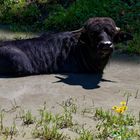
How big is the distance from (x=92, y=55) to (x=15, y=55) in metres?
1.21

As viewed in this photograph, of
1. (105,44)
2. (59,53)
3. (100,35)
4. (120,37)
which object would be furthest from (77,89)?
(120,37)

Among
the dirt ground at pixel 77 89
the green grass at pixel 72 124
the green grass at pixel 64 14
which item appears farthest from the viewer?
the green grass at pixel 64 14

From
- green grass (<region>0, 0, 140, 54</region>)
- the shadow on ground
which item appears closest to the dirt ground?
the shadow on ground

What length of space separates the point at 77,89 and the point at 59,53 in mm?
1085

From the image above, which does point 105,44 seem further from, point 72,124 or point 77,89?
point 72,124

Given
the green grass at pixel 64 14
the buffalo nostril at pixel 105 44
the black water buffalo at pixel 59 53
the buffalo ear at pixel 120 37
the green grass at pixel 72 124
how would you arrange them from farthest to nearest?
1. the green grass at pixel 64 14
2. the buffalo ear at pixel 120 37
3. the black water buffalo at pixel 59 53
4. the buffalo nostril at pixel 105 44
5. the green grass at pixel 72 124

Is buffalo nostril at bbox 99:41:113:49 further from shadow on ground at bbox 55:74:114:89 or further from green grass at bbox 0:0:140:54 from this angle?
green grass at bbox 0:0:140:54

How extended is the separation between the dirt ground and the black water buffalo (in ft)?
0.58

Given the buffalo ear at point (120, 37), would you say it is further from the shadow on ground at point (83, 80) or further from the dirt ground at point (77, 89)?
the shadow on ground at point (83, 80)

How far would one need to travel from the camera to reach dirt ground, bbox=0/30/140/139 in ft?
23.7

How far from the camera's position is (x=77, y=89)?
780 cm

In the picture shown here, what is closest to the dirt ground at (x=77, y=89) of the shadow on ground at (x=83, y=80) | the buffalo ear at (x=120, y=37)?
the shadow on ground at (x=83, y=80)

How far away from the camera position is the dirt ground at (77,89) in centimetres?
724

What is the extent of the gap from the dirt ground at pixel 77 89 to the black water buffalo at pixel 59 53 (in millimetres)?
176
